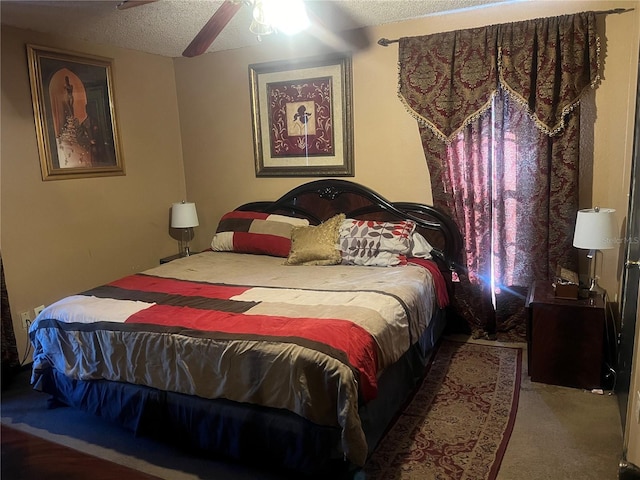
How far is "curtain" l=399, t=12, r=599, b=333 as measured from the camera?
3020mm

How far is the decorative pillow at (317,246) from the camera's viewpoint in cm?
340

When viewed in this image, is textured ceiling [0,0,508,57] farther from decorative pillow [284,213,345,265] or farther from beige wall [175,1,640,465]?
decorative pillow [284,213,345,265]

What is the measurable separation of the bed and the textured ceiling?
1436mm

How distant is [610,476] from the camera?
2033mm

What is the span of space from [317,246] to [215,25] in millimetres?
1604

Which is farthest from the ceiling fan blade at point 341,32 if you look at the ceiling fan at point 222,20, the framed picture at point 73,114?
the framed picture at point 73,114

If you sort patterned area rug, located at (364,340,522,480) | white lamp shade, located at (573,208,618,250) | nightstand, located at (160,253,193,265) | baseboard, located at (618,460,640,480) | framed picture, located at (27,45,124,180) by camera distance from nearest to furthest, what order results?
baseboard, located at (618,460,640,480), patterned area rug, located at (364,340,522,480), white lamp shade, located at (573,208,618,250), framed picture, located at (27,45,124,180), nightstand, located at (160,253,193,265)

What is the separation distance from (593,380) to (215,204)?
11.1 feet

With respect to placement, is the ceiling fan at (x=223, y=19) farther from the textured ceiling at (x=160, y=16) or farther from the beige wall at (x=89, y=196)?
the beige wall at (x=89, y=196)

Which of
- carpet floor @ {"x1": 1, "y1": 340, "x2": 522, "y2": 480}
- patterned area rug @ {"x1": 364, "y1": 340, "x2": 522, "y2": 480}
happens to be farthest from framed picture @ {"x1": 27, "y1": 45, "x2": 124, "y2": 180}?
patterned area rug @ {"x1": 364, "y1": 340, "x2": 522, "y2": 480}

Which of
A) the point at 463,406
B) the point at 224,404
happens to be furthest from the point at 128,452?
the point at 463,406

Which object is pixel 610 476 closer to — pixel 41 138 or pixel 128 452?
pixel 128 452

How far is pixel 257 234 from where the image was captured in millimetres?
3840

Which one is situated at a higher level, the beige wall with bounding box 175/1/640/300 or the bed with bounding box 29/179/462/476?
the beige wall with bounding box 175/1/640/300
